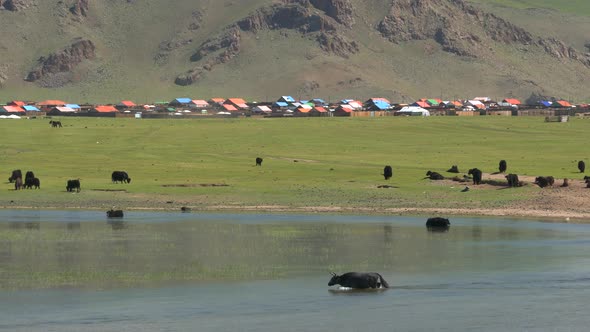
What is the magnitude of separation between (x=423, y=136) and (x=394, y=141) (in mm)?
10110

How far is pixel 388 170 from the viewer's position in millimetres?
65500

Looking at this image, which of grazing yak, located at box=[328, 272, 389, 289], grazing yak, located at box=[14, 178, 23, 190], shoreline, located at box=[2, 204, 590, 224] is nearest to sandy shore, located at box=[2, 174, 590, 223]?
shoreline, located at box=[2, 204, 590, 224]

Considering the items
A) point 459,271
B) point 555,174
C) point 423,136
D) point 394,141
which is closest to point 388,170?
point 555,174

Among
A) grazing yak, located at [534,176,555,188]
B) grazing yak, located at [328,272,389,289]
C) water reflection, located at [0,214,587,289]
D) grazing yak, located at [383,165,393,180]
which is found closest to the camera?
grazing yak, located at [328,272,389,289]

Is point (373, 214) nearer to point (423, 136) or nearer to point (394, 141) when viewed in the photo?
point (394, 141)

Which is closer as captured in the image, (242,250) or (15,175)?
(242,250)

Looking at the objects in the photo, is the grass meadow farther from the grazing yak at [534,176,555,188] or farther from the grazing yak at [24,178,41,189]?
the grazing yak at [24,178,41,189]

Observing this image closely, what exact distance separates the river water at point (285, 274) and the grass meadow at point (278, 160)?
8.76 meters

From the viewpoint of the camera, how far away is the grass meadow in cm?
5741

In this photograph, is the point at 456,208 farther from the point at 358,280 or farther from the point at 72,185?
the point at 358,280

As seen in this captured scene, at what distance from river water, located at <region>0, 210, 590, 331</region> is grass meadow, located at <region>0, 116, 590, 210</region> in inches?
345

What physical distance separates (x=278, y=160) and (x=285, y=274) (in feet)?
175

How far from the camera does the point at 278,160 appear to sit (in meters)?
85.2

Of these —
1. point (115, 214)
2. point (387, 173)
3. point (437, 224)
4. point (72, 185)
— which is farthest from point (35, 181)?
point (437, 224)
